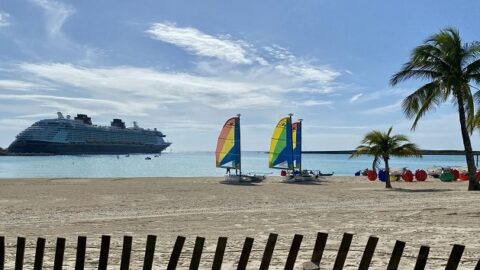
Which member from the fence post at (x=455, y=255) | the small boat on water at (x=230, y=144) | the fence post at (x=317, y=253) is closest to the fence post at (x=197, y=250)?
the fence post at (x=317, y=253)

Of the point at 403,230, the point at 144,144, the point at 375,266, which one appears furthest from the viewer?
the point at 144,144

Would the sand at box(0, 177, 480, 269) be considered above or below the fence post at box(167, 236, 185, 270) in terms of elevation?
below

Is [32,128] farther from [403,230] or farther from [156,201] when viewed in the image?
[403,230]

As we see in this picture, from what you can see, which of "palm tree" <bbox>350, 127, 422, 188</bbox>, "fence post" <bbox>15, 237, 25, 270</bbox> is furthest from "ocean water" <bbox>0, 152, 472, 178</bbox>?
"fence post" <bbox>15, 237, 25, 270</bbox>

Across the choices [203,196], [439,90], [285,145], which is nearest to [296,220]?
[203,196]

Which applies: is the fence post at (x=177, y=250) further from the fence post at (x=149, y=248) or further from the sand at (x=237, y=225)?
the sand at (x=237, y=225)

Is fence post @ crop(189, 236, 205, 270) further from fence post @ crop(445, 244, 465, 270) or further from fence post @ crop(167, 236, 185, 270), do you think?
fence post @ crop(445, 244, 465, 270)

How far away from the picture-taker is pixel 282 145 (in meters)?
38.0

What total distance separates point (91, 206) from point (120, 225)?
5.58 meters

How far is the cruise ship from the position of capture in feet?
423

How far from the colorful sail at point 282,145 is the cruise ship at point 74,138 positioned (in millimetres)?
102541

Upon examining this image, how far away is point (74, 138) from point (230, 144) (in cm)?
10554

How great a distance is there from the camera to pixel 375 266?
22.2ft

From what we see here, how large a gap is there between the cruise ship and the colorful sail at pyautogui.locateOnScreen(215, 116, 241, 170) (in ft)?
336
